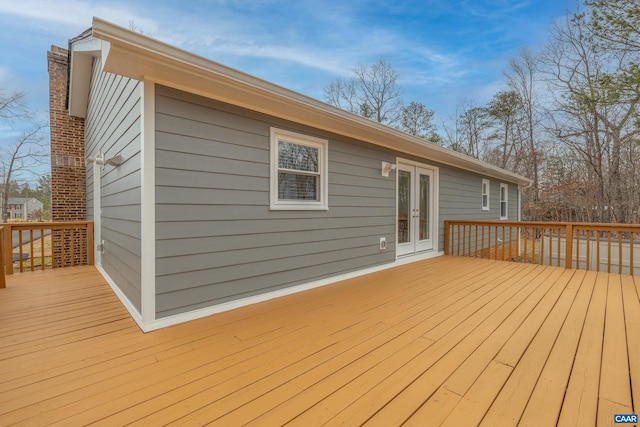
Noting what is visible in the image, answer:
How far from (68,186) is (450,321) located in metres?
7.59

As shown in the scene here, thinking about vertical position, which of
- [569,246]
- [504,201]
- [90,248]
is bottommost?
[90,248]

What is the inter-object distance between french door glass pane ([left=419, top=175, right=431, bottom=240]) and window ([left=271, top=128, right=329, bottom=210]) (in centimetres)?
295

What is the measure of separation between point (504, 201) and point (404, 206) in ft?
21.1

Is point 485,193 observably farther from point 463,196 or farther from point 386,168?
point 386,168

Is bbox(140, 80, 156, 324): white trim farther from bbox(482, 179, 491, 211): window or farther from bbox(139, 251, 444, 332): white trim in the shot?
bbox(482, 179, 491, 211): window

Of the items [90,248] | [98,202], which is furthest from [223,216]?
[90,248]

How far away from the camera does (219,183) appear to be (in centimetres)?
296

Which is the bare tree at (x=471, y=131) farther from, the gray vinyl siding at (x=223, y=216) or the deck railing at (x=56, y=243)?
the deck railing at (x=56, y=243)

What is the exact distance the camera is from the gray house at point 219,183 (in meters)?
2.54

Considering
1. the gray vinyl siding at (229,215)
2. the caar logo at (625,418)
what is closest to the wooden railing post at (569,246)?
the gray vinyl siding at (229,215)

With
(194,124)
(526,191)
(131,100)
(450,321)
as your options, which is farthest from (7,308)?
(526,191)

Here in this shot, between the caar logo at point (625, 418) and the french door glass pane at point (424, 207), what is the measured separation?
4.77 m

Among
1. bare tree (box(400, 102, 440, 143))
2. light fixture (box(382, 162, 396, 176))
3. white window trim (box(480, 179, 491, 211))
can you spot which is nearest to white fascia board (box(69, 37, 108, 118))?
light fixture (box(382, 162, 396, 176))

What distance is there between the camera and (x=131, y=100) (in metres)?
2.89
